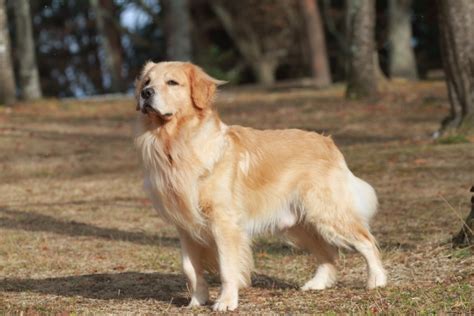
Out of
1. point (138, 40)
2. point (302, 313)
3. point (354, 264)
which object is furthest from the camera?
point (138, 40)

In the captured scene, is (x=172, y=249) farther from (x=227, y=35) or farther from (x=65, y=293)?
(x=227, y=35)

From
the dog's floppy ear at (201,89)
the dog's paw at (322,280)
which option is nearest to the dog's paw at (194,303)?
the dog's paw at (322,280)

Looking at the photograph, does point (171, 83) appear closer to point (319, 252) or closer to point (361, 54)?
point (319, 252)

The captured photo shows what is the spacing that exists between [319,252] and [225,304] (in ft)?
3.88

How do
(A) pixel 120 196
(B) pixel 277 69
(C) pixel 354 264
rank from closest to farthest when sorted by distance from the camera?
(C) pixel 354 264 < (A) pixel 120 196 < (B) pixel 277 69

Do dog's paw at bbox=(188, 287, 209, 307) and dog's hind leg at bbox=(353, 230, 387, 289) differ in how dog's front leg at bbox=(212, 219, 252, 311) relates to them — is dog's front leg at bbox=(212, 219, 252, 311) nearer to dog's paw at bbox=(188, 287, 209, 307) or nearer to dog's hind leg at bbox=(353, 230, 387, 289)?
dog's paw at bbox=(188, 287, 209, 307)

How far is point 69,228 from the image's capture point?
363 inches

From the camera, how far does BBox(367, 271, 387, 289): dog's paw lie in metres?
6.25

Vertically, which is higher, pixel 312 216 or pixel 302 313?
pixel 312 216

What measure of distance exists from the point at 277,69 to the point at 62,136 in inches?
898

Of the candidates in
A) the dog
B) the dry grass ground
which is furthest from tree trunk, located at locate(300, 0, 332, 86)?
the dog

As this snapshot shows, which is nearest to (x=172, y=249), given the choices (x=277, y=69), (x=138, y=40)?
(x=138, y=40)

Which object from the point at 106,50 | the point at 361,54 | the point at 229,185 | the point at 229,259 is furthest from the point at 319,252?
the point at 106,50

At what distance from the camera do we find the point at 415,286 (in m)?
6.09
